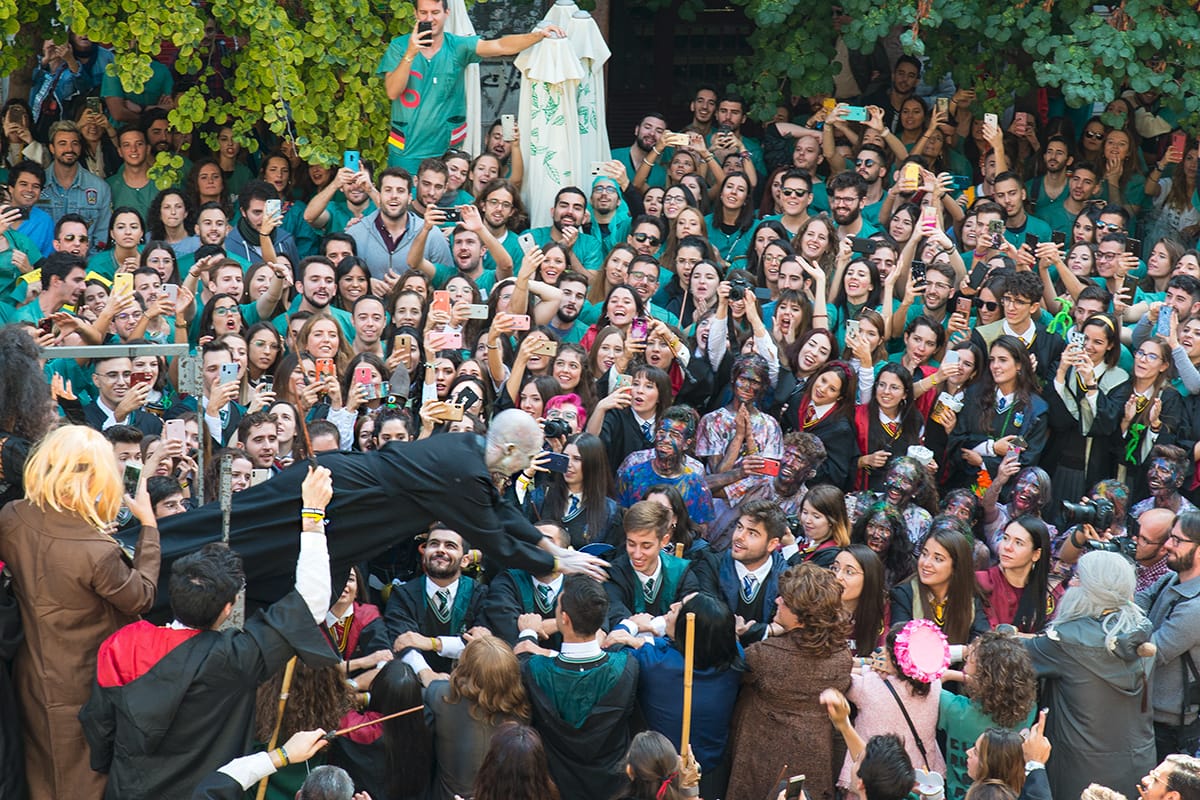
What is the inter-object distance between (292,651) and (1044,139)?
839 cm

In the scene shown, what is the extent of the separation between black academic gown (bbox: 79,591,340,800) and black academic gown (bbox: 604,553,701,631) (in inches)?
71.7

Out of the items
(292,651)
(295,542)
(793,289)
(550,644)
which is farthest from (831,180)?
(292,651)

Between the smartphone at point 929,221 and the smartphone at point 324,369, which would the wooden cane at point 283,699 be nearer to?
the smartphone at point 324,369

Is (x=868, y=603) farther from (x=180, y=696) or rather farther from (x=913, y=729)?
(x=180, y=696)

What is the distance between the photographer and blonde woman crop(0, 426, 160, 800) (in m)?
6.02

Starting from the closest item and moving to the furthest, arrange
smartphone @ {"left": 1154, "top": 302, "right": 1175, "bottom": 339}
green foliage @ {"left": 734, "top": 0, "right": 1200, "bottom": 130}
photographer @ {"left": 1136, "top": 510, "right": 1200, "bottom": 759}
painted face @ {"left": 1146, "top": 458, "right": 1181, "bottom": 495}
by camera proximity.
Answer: photographer @ {"left": 1136, "top": 510, "right": 1200, "bottom": 759} → painted face @ {"left": 1146, "top": 458, "right": 1181, "bottom": 495} → smartphone @ {"left": 1154, "top": 302, "right": 1175, "bottom": 339} → green foliage @ {"left": 734, "top": 0, "right": 1200, "bottom": 130}

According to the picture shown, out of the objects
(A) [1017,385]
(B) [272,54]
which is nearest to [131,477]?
(A) [1017,385]

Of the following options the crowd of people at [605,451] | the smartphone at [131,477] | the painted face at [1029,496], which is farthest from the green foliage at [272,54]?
the painted face at [1029,496]

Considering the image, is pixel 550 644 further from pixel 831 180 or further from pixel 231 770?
pixel 831 180

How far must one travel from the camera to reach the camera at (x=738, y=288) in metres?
9.86

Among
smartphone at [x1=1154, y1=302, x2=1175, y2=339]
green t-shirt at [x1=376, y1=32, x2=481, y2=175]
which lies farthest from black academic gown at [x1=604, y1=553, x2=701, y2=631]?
green t-shirt at [x1=376, y1=32, x2=481, y2=175]

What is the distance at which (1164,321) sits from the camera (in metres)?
9.83

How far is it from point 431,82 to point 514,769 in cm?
665

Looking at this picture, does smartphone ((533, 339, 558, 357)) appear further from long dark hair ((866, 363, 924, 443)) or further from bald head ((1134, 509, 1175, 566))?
bald head ((1134, 509, 1175, 566))
